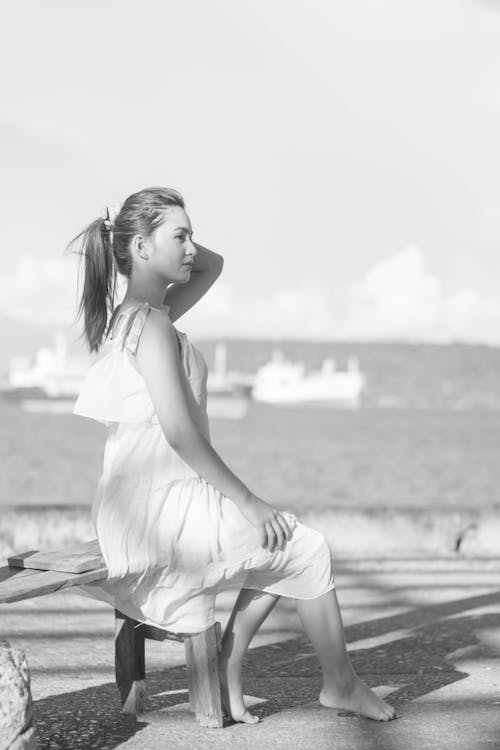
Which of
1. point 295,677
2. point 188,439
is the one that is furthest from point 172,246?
point 295,677

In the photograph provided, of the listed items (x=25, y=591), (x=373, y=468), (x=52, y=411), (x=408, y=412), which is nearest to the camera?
(x=25, y=591)

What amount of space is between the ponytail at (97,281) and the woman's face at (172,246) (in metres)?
0.16

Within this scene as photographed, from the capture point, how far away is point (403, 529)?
7.24 m

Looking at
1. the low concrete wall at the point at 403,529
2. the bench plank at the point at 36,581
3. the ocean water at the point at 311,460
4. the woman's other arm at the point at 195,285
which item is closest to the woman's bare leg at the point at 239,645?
the bench plank at the point at 36,581

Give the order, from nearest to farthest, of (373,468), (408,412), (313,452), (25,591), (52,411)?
1. (25,591)
2. (373,468)
3. (313,452)
4. (52,411)
5. (408,412)

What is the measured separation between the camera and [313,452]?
5744 centimetres

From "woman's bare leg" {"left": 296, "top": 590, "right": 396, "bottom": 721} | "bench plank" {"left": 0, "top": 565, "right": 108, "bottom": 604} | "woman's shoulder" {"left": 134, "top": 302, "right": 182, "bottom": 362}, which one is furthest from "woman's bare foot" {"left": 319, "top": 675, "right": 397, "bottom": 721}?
"woman's shoulder" {"left": 134, "top": 302, "right": 182, "bottom": 362}

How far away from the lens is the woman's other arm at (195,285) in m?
3.74

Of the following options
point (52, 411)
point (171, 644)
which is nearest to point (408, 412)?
point (52, 411)

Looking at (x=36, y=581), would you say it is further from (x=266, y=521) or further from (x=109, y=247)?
(x=109, y=247)

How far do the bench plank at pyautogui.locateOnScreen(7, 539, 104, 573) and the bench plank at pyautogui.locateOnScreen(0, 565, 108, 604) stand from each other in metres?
0.01

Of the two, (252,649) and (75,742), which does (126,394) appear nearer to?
(75,742)

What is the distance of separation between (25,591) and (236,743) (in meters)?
0.69

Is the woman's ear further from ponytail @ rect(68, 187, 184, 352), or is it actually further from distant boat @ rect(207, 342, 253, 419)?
distant boat @ rect(207, 342, 253, 419)
